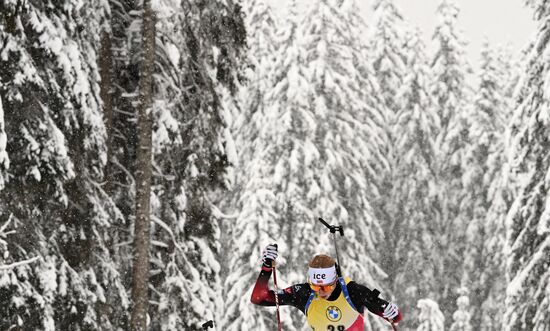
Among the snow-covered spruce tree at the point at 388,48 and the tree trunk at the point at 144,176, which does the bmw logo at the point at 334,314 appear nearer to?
the tree trunk at the point at 144,176

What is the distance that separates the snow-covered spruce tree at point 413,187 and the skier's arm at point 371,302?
26128 mm

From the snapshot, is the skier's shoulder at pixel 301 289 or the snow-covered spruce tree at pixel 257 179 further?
the snow-covered spruce tree at pixel 257 179

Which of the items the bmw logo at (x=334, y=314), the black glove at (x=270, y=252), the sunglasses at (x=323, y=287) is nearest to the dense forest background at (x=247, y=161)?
the black glove at (x=270, y=252)

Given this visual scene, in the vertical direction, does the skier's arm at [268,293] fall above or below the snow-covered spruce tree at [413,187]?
below

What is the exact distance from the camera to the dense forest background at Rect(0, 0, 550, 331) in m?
11.0

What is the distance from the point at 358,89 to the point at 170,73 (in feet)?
46.8

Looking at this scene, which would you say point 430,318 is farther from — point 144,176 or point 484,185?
point 144,176

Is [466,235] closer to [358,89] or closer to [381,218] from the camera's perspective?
[381,218]

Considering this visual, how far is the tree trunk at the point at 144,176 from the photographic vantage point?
13.2 meters

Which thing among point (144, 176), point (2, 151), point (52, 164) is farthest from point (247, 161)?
point (2, 151)

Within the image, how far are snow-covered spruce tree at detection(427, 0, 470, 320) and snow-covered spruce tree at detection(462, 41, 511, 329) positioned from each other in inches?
25.8

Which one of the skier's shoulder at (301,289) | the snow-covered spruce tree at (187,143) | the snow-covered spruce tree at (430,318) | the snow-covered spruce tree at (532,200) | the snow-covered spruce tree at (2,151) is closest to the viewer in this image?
the skier's shoulder at (301,289)

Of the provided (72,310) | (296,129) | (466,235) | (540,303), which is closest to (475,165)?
(466,235)

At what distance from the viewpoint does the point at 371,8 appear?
115ft
